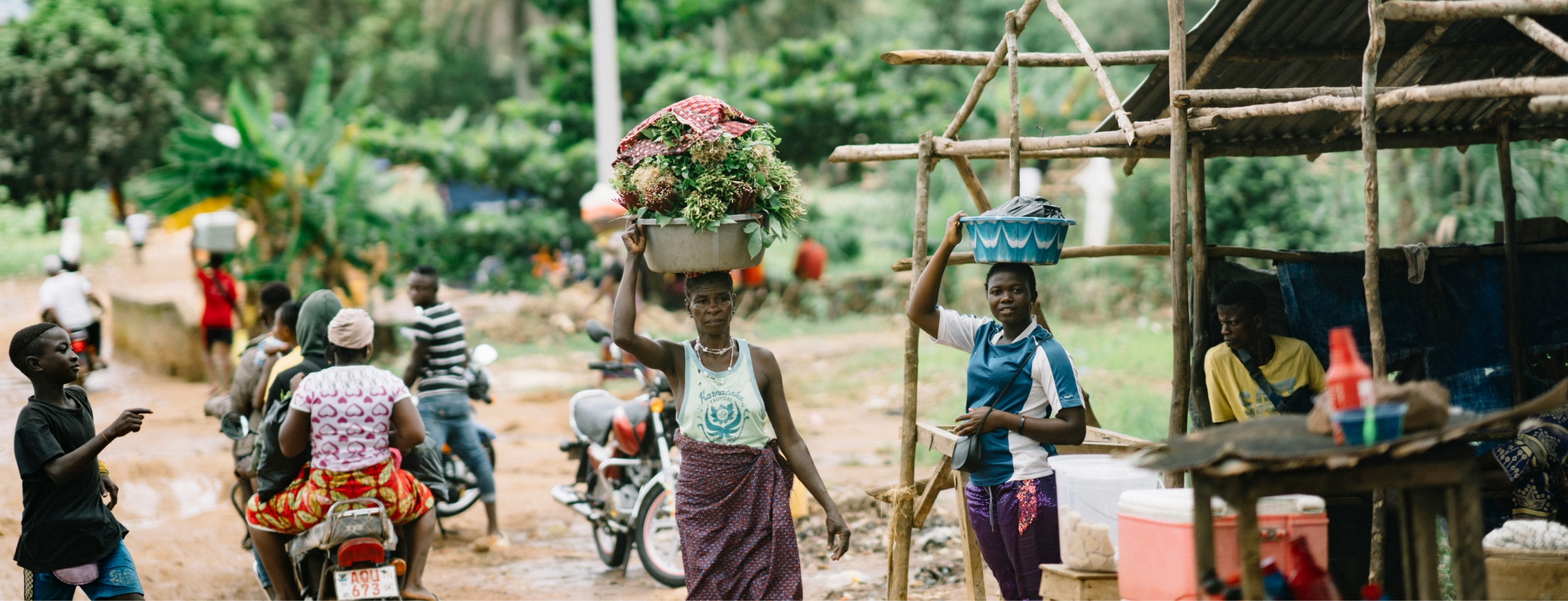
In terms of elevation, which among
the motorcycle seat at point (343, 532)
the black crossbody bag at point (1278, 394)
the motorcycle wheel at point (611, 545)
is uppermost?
the black crossbody bag at point (1278, 394)

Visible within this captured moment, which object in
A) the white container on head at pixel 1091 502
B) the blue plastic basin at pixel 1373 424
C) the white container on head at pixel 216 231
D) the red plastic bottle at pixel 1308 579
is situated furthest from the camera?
the white container on head at pixel 216 231

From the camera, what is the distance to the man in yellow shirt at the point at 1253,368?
4801 millimetres

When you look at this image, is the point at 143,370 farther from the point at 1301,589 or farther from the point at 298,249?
the point at 1301,589

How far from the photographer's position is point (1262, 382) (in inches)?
189

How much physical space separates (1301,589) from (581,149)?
1580cm

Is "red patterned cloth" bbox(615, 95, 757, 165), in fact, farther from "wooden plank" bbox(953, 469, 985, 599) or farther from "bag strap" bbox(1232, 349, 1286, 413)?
"bag strap" bbox(1232, 349, 1286, 413)

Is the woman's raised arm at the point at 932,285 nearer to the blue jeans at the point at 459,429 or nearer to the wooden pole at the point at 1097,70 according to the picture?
the wooden pole at the point at 1097,70

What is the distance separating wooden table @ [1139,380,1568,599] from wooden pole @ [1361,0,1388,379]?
97 cm

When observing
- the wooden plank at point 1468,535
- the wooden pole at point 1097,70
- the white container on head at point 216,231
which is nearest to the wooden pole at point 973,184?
the wooden pole at point 1097,70

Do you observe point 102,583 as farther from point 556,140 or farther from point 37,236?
point 37,236

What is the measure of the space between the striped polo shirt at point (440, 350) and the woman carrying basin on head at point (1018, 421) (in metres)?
4.09

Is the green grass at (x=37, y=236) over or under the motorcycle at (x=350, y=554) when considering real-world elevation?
over

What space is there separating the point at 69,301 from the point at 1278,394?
12.1m

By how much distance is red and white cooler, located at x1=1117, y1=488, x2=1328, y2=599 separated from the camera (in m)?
3.13
